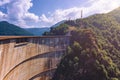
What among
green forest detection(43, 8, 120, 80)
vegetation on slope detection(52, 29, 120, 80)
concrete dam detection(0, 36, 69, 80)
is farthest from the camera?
green forest detection(43, 8, 120, 80)

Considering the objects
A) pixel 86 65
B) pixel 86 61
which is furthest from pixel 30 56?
pixel 86 61

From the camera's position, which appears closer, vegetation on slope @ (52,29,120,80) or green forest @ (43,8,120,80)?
vegetation on slope @ (52,29,120,80)

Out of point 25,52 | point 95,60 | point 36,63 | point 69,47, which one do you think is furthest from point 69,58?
point 25,52

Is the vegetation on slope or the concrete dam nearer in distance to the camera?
the concrete dam

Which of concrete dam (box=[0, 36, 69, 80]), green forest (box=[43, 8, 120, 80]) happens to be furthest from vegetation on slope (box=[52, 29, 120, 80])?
concrete dam (box=[0, 36, 69, 80])

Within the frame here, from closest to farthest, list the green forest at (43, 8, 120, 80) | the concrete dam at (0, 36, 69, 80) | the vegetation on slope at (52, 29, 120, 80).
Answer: the concrete dam at (0, 36, 69, 80) < the vegetation on slope at (52, 29, 120, 80) < the green forest at (43, 8, 120, 80)

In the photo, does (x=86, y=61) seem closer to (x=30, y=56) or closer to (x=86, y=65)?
(x=86, y=65)

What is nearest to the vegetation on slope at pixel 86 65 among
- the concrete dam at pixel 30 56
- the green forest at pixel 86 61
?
the green forest at pixel 86 61

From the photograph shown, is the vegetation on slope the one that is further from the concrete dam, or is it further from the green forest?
the concrete dam

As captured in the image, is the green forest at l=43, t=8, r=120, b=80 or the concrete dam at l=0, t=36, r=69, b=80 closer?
the concrete dam at l=0, t=36, r=69, b=80
